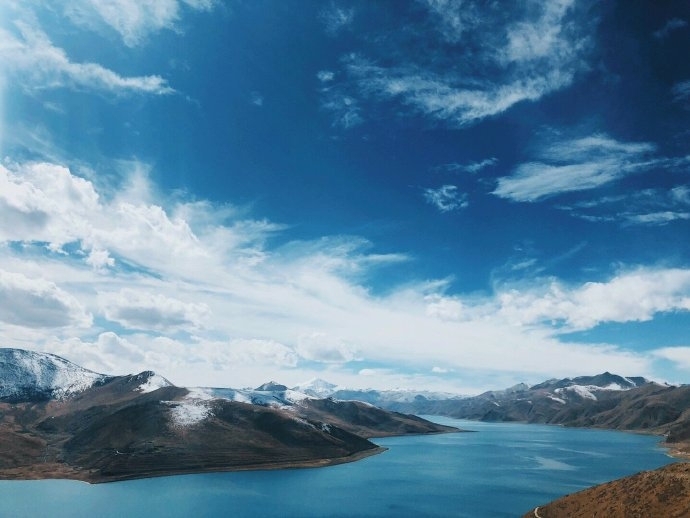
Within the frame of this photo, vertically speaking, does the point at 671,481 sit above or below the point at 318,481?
above

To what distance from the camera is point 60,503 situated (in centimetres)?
14925

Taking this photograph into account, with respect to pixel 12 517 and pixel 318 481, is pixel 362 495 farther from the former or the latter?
Answer: pixel 12 517

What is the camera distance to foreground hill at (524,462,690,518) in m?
86.8

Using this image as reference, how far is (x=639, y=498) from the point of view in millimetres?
92062

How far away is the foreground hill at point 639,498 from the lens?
86812mm

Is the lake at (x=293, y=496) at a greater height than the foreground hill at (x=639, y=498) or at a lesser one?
lesser

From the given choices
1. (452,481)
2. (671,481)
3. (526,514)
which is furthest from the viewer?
(452,481)

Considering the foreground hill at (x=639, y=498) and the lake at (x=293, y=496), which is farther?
the lake at (x=293, y=496)

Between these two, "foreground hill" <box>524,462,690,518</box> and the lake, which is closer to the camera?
"foreground hill" <box>524,462,690,518</box>

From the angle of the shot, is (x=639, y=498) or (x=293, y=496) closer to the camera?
(x=639, y=498)

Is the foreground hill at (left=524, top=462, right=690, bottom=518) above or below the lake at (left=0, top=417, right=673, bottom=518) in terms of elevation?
above

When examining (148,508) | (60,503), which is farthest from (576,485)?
(60,503)

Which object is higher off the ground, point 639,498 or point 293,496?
point 639,498

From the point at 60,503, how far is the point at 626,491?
146333 millimetres
